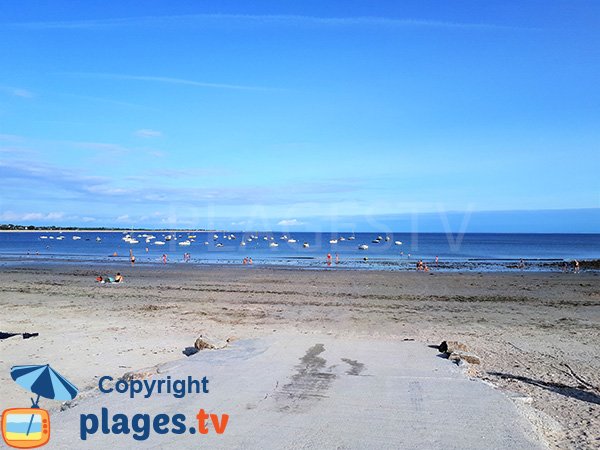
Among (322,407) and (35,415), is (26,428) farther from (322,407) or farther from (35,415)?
(322,407)

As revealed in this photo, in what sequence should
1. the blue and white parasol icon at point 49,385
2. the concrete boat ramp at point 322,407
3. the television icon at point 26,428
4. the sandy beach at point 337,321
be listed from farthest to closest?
the sandy beach at point 337,321
the blue and white parasol icon at point 49,385
the concrete boat ramp at point 322,407
the television icon at point 26,428

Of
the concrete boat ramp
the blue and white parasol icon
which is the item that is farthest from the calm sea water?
the blue and white parasol icon

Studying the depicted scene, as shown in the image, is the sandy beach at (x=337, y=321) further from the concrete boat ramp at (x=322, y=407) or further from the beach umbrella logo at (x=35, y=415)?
the concrete boat ramp at (x=322, y=407)

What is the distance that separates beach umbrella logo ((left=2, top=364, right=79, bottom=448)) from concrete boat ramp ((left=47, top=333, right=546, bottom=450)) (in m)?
0.17

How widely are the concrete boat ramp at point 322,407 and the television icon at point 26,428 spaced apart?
0.14 m

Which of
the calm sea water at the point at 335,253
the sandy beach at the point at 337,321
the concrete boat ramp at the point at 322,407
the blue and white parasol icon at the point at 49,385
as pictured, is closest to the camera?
the concrete boat ramp at the point at 322,407

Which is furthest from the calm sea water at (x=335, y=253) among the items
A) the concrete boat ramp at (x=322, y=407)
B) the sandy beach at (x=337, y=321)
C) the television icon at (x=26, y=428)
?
the television icon at (x=26, y=428)

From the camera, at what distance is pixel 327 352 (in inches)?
402

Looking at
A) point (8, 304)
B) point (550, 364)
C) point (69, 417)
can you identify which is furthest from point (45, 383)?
point (8, 304)

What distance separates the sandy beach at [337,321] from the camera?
865 cm

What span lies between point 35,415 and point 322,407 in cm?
342

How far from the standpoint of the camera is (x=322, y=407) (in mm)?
6715

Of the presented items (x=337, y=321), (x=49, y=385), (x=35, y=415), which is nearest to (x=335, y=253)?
(x=337, y=321)

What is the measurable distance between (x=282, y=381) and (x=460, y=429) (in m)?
2.85
